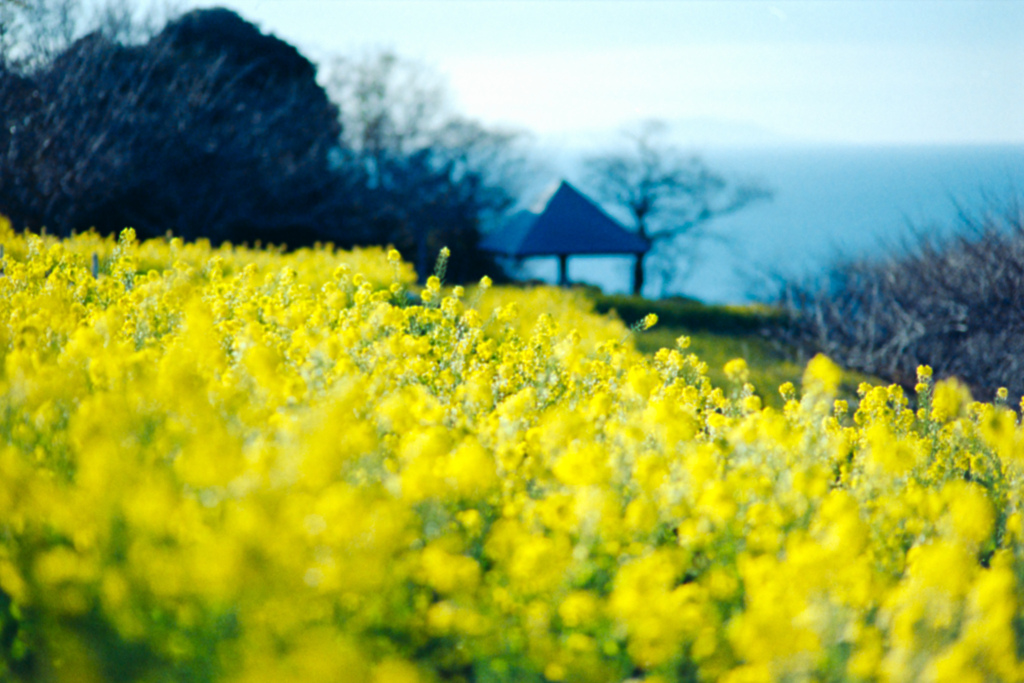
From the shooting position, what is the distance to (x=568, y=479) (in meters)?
2.78

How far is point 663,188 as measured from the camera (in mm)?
31672

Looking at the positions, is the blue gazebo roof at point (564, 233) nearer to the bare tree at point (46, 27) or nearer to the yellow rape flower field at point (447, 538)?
the bare tree at point (46, 27)

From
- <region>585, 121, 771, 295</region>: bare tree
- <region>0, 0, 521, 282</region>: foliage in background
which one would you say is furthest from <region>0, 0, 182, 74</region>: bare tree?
<region>585, 121, 771, 295</region>: bare tree

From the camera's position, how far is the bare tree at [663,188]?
104ft

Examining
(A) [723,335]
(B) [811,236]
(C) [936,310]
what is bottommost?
(A) [723,335]

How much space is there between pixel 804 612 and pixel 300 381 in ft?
7.69

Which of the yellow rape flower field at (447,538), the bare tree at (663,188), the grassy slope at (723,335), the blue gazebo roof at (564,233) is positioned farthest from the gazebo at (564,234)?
the yellow rape flower field at (447,538)

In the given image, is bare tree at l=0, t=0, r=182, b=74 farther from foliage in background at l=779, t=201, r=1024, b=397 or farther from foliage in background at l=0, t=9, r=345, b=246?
foliage in background at l=779, t=201, r=1024, b=397

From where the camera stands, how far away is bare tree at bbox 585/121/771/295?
104ft

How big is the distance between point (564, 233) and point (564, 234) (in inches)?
1.3

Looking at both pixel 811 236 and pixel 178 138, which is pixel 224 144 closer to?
pixel 178 138

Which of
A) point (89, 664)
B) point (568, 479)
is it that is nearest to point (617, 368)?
point (568, 479)

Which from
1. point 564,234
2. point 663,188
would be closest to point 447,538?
point 564,234

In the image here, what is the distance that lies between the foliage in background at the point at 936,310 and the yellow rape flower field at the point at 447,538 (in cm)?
891
